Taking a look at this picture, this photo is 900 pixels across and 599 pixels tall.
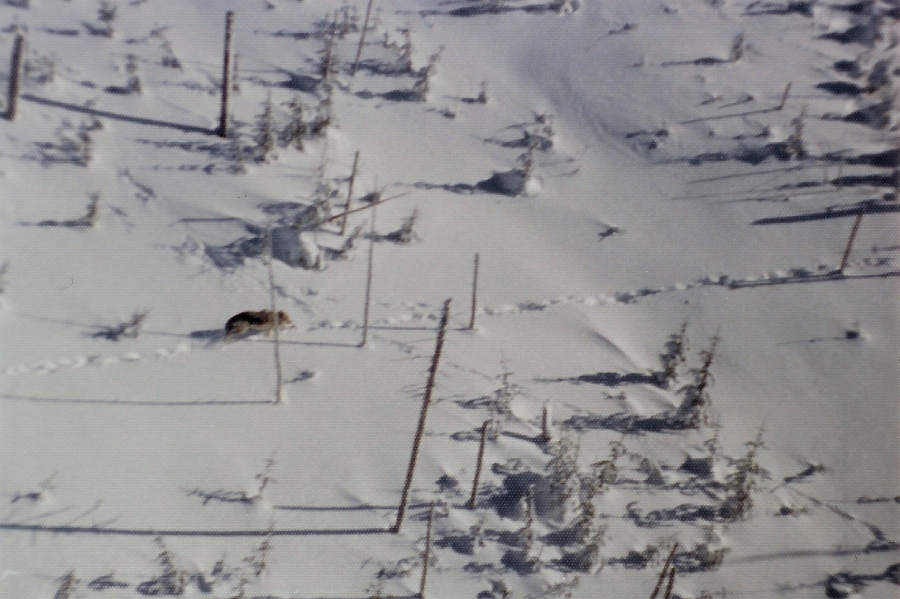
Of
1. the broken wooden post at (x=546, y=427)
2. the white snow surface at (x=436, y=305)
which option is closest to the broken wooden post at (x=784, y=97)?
the white snow surface at (x=436, y=305)

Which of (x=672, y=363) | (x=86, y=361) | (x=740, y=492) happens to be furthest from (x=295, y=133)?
(x=740, y=492)

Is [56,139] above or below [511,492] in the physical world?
above

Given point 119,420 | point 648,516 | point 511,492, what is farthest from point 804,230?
point 119,420

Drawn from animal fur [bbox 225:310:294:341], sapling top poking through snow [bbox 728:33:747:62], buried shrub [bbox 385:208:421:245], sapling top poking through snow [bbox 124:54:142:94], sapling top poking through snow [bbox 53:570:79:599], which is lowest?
sapling top poking through snow [bbox 53:570:79:599]

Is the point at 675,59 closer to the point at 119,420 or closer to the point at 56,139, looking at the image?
the point at 56,139

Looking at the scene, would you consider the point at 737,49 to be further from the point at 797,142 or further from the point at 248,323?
the point at 248,323

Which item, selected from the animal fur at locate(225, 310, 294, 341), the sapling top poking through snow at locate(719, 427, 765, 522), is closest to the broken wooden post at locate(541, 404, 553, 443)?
the sapling top poking through snow at locate(719, 427, 765, 522)

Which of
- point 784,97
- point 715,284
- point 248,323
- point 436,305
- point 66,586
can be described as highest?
point 784,97

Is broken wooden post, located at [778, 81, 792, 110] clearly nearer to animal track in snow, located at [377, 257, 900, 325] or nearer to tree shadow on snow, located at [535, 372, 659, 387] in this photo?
animal track in snow, located at [377, 257, 900, 325]
